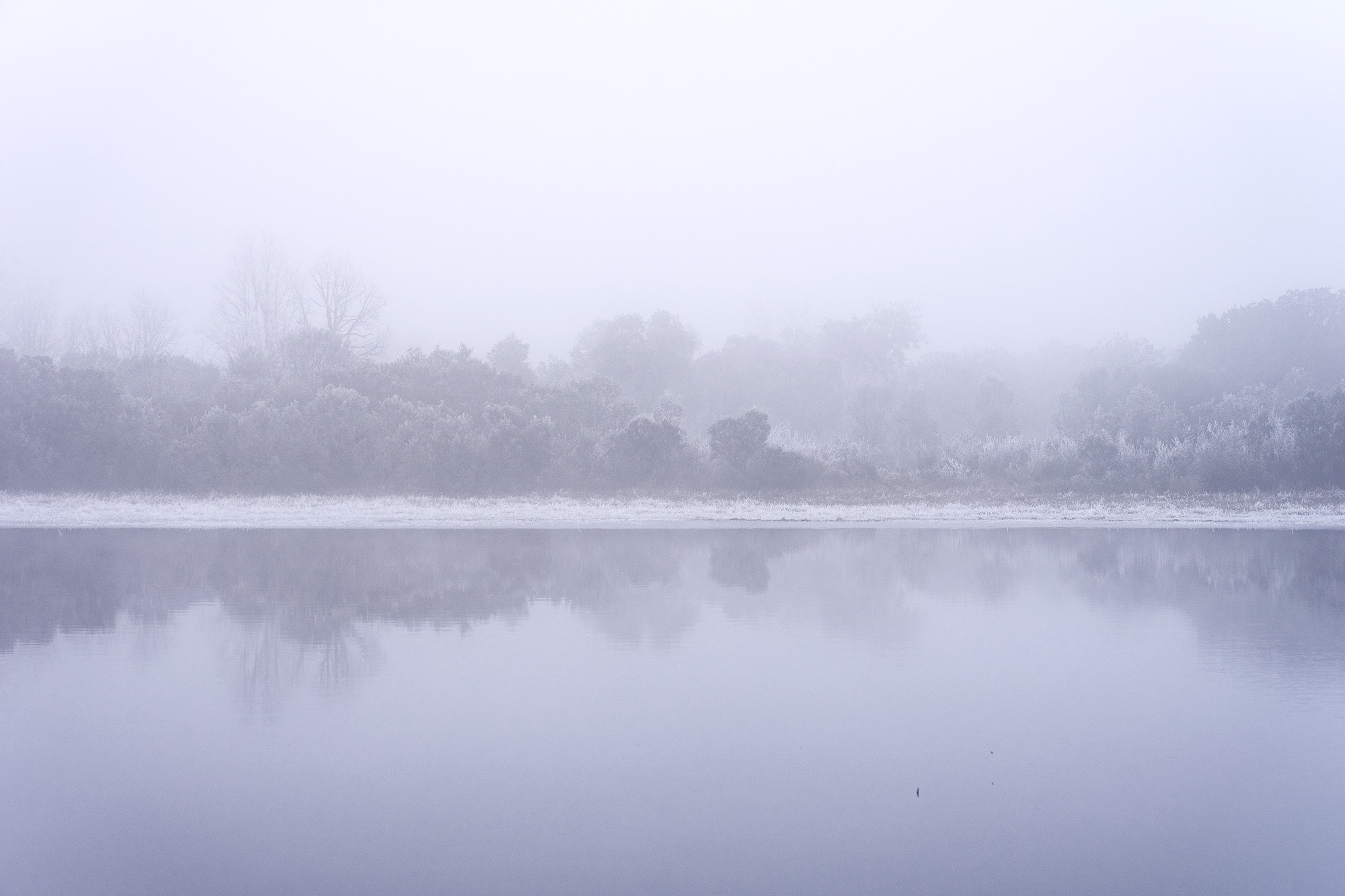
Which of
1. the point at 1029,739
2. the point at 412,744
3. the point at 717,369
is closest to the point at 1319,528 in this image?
the point at 1029,739

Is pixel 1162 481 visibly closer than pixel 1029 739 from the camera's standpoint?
No

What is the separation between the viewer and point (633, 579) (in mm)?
14758

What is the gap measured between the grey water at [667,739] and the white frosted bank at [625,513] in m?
10.9

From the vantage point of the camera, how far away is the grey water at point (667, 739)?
514 cm

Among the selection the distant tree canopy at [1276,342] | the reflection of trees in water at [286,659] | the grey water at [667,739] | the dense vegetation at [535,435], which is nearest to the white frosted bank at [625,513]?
the dense vegetation at [535,435]

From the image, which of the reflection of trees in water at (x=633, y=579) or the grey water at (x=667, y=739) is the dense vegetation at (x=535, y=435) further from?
the grey water at (x=667, y=739)

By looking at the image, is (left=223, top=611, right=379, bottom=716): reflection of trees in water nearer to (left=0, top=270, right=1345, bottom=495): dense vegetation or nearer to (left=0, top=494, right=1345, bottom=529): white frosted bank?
(left=0, top=494, right=1345, bottom=529): white frosted bank

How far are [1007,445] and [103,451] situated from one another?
28.0 m

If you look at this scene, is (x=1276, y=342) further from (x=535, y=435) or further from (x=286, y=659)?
(x=286, y=659)

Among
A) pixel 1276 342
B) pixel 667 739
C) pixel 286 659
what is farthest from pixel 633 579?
pixel 1276 342

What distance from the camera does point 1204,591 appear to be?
45.3 feet

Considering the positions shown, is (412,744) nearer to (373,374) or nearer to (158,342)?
(373,374)

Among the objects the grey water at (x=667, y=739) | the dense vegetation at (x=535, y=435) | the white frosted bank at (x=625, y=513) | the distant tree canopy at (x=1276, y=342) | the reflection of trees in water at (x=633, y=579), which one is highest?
the distant tree canopy at (x=1276, y=342)

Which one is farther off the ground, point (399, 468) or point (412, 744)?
point (399, 468)
